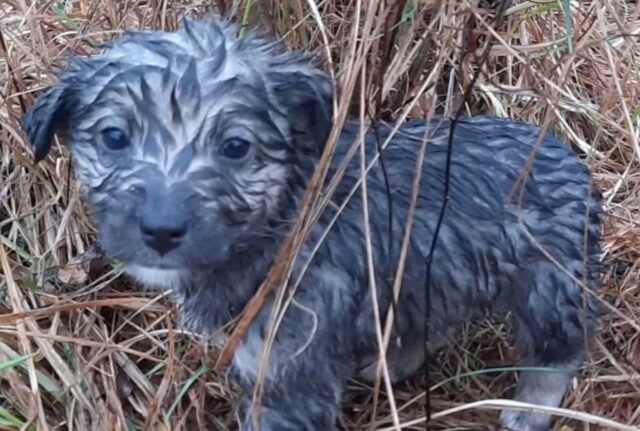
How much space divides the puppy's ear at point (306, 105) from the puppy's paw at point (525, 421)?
1.15 metres

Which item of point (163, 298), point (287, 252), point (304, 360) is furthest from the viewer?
point (163, 298)

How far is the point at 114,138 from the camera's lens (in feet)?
8.78

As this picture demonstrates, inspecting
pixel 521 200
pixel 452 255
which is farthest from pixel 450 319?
pixel 521 200

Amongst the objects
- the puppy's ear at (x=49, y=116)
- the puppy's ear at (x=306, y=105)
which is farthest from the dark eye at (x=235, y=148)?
the puppy's ear at (x=49, y=116)

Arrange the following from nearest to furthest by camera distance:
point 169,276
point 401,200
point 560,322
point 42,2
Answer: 1. point 169,276
2. point 401,200
3. point 560,322
4. point 42,2

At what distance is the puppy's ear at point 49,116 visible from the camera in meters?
2.84

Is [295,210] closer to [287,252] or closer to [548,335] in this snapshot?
[287,252]

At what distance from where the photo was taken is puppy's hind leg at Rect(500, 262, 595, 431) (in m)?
3.21

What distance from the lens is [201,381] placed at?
10.7 feet

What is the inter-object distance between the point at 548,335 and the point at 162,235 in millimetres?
1283

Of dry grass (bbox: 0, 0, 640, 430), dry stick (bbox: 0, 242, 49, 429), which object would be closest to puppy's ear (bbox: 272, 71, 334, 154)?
dry grass (bbox: 0, 0, 640, 430)

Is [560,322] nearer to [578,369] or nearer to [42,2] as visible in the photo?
[578,369]

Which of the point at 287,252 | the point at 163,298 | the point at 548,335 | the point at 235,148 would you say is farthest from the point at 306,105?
the point at 163,298

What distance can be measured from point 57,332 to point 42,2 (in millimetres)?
1471
